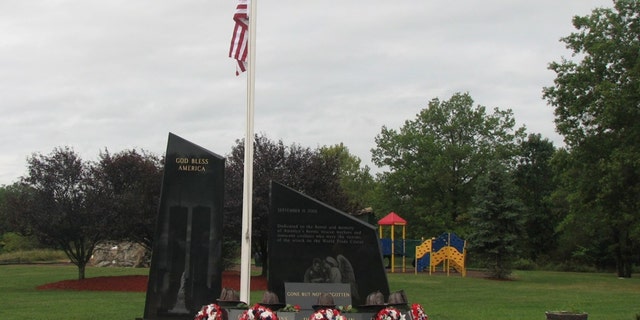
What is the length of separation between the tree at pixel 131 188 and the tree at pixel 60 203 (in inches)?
16.7

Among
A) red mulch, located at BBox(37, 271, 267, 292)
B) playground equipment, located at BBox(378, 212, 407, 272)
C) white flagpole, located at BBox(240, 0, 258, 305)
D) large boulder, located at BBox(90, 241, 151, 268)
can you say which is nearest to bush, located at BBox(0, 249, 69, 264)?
large boulder, located at BBox(90, 241, 151, 268)

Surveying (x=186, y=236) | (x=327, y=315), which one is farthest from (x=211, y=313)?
(x=186, y=236)

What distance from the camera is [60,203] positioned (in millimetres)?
26188

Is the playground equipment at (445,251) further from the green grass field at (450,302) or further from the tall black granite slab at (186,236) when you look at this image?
the tall black granite slab at (186,236)

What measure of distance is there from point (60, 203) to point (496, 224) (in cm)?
1913

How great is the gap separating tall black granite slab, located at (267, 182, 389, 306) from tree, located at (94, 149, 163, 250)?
1433 centimetres

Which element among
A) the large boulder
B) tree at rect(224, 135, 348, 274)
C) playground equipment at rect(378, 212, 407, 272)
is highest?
tree at rect(224, 135, 348, 274)

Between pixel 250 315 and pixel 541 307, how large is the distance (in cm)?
1018

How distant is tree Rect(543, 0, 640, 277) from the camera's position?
28.5 m

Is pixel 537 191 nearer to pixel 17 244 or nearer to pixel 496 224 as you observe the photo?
pixel 496 224

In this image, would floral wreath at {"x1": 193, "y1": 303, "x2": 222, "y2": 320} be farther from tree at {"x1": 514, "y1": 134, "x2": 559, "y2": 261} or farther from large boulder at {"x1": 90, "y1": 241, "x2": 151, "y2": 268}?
tree at {"x1": 514, "y1": 134, "x2": 559, "y2": 261}

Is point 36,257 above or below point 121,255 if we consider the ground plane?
below

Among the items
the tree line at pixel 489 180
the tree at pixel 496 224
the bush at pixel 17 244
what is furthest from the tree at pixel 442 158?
the bush at pixel 17 244

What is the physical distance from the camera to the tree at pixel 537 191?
57.8 metres
